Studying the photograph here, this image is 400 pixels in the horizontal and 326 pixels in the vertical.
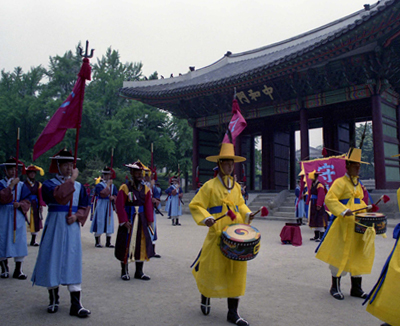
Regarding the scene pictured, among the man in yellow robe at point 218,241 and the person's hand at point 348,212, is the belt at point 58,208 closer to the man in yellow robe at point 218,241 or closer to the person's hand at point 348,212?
the man in yellow robe at point 218,241

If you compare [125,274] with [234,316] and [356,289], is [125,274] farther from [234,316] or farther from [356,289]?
[356,289]

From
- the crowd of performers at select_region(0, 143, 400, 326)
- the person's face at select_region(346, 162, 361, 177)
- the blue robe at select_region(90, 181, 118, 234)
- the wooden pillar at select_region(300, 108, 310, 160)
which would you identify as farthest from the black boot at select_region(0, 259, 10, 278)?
the wooden pillar at select_region(300, 108, 310, 160)

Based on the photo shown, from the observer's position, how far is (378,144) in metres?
13.0

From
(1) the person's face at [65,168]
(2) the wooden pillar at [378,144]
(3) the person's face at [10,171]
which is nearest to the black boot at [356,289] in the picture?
(1) the person's face at [65,168]

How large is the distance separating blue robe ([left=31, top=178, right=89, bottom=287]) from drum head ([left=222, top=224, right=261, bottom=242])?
1.62 meters

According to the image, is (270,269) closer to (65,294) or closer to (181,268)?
(181,268)

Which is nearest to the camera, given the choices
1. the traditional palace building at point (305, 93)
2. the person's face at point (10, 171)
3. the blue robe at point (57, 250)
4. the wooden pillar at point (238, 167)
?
the blue robe at point (57, 250)

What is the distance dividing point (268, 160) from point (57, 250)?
17.0 meters

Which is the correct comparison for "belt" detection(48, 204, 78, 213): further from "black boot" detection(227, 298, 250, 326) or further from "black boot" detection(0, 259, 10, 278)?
"black boot" detection(0, 259, 10, 278)

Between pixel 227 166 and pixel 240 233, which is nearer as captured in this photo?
pixel 240 233

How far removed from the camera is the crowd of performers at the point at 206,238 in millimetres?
3334

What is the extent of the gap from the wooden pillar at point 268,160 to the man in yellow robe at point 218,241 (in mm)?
15897

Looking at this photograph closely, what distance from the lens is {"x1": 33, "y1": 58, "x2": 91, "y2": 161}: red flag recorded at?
367 cm

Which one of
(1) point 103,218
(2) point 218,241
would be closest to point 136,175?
(2) point 218,241
